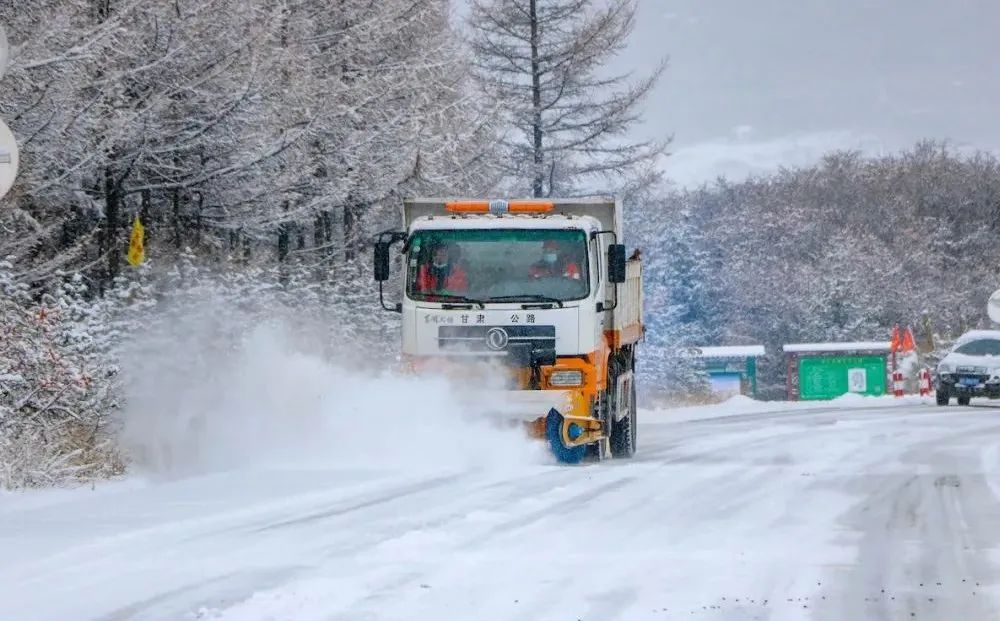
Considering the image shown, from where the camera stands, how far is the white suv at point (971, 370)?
33719mm

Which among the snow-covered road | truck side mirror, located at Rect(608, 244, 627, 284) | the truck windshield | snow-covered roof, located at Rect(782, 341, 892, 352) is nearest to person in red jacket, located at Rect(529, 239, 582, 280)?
the truck windshield

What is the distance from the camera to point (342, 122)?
89.1 feet

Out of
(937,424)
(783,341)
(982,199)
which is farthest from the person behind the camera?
(982,199)

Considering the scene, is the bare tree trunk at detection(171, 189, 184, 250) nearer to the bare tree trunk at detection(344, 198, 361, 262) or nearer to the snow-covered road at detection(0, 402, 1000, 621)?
the bare tree trunk at detection(344, 198, 361, 262)

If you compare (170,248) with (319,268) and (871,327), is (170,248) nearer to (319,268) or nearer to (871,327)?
(319,268)

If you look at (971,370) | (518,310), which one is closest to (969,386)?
(971,370)

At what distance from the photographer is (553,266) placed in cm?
1625

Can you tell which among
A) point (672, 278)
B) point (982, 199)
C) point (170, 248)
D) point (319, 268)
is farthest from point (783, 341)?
point (170, 248)

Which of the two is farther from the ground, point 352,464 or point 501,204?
point 501,204

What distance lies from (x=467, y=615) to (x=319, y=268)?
23198 millimetres

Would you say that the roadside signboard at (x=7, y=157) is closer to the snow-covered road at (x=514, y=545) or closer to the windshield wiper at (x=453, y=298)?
the snow-covered road at (x=514, y=545)

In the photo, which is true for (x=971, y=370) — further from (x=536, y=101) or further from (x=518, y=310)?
(x=518, y=310)

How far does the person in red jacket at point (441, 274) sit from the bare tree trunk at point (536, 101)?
20.9m

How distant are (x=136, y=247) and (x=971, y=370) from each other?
786 inches
